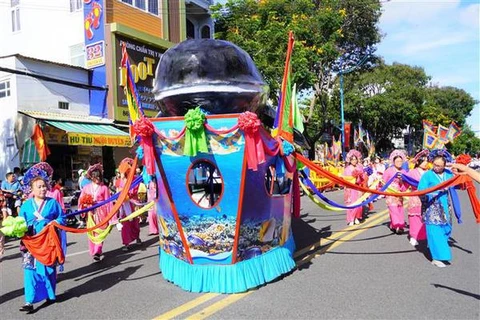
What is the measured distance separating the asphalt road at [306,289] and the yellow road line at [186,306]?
0.03 feet

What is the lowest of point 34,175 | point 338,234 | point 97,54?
point 338,234

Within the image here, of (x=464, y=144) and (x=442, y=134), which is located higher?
(x=442, y=134)

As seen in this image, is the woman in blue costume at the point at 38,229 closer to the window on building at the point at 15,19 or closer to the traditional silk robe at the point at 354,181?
the traditional silk robe at the point at 354,181

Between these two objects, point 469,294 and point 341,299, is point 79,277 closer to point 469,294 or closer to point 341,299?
point 341,299

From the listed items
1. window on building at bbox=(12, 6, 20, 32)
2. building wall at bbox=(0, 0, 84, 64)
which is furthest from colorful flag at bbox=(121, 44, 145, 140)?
window on building at bbox=(12, 6, 20, 32)

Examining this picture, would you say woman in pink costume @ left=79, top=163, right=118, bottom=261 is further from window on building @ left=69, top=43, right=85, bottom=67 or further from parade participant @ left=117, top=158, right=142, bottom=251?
window on building @ left=69, top=43, right=85, bottom=67

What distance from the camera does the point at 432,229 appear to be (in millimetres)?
6082

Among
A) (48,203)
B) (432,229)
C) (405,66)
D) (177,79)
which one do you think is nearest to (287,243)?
(432,229)

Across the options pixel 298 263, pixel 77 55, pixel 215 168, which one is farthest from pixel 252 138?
pixel 77 55

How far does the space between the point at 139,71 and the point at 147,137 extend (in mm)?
13330

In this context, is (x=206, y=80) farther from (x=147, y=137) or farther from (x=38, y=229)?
(x=38, y=229)

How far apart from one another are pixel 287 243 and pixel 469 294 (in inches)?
89.3

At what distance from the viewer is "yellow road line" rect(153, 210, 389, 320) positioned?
171 inches

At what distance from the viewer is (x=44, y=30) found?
17641 millimetres
